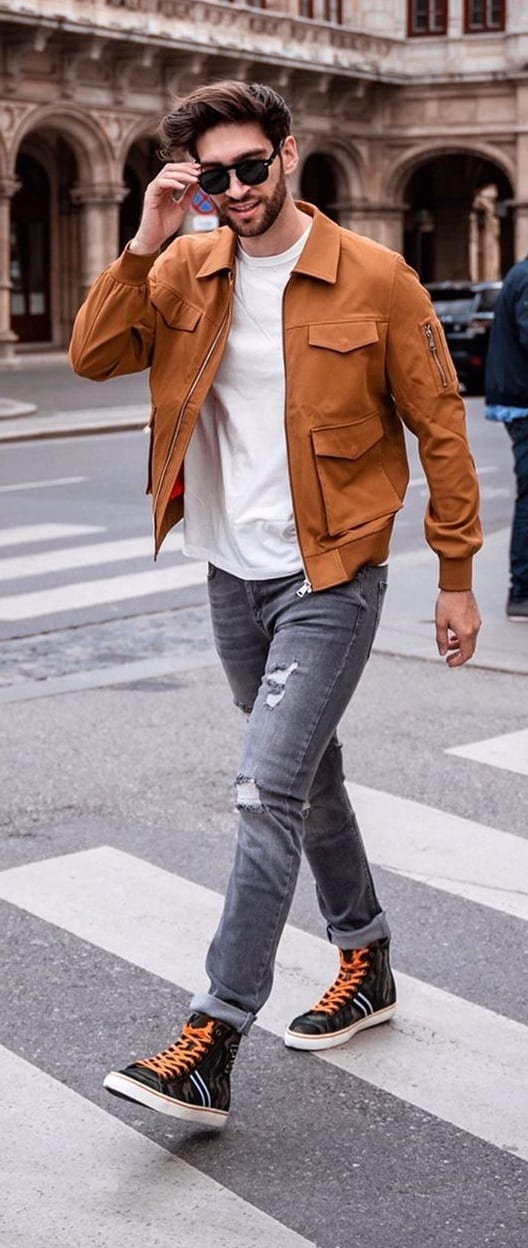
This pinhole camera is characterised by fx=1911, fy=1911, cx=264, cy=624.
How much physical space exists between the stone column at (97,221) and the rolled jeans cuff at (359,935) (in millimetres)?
28709

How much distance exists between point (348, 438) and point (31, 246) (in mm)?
32385

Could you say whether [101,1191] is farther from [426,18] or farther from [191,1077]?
[426,18]

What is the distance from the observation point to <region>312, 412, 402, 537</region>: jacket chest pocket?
136 inches

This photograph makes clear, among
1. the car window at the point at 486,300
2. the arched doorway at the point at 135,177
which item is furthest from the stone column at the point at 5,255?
the car window at the point at 486,300

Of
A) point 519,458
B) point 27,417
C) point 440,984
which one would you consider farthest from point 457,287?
point 440,984

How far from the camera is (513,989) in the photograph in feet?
13.9

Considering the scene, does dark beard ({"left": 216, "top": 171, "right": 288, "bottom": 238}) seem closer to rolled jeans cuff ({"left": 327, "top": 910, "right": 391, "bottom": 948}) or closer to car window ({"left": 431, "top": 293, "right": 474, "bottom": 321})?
rolled jeans cuff ({"left": 327, "top": 910, "right": 391, "bottom": 948})

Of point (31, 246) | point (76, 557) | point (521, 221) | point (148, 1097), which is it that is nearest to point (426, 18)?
point (521, 221)

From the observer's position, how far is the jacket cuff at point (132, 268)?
3.40m

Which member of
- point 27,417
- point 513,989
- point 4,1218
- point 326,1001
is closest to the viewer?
point 4,1218

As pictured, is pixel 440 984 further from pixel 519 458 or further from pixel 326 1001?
pixel 519 458

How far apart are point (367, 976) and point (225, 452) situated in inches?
45.4

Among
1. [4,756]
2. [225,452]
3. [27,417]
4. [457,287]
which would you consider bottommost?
[4,756]

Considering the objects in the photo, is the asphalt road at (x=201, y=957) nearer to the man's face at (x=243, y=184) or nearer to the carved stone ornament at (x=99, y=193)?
the man's face at (x=243, y=184)
